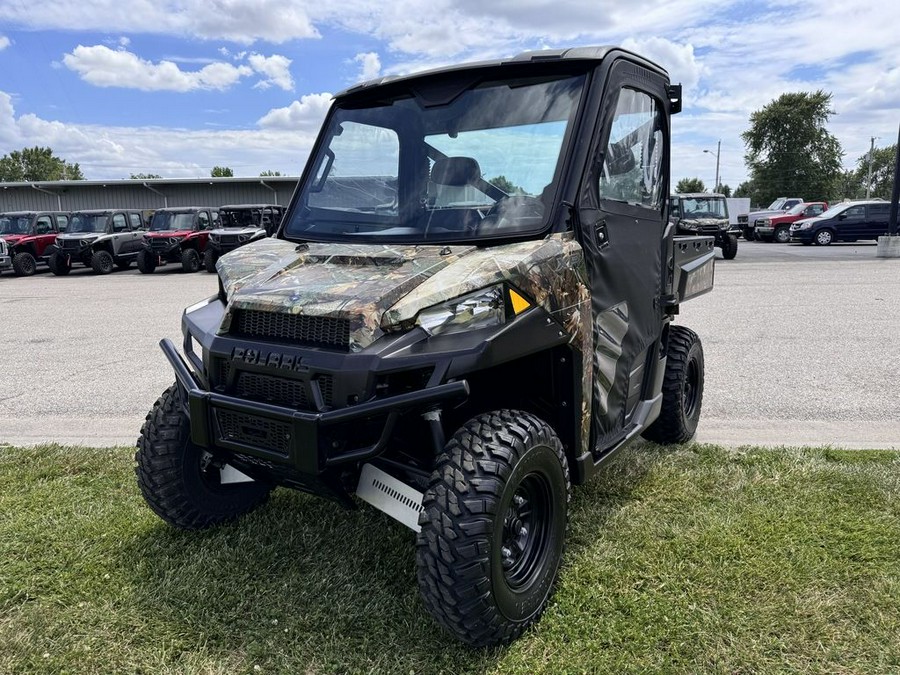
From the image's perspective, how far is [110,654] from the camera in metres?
2.68

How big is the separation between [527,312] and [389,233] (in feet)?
2.80

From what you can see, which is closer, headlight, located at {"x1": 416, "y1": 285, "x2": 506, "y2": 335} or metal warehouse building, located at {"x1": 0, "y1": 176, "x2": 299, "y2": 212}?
headlight, located at {"x1": 416, "y1": 285, "x2": 506, "y2": 335}

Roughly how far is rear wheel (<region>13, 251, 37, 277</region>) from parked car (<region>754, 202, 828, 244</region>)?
2801cm

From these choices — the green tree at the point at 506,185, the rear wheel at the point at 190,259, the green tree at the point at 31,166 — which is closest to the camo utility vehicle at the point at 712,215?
the rear wheel at the point at 190,259

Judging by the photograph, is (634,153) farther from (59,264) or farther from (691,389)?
(59,264)

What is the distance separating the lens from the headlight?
2520 millimetres

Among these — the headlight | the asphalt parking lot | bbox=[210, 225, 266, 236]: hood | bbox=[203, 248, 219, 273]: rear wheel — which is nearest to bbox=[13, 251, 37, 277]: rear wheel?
bbox=[203, 248, 219, 273]: rear wheel

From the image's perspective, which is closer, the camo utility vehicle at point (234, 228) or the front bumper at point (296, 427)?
the front bumper at point (296, 427)

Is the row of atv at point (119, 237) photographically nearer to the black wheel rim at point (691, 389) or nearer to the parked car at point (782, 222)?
the black wheel rim at point (691, 389)

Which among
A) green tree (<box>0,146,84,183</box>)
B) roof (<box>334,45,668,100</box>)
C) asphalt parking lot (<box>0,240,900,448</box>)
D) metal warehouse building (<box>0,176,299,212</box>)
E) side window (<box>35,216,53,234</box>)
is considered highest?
green tree (<box>0,146,84,183</box>)

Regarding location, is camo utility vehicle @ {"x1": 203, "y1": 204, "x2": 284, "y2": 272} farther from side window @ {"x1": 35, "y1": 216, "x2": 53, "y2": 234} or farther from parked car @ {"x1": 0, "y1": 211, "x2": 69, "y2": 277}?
side window @ {"x1": 35, "y1": 216, "x2": 53, "y2": 234}

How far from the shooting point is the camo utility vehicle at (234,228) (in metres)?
18.4

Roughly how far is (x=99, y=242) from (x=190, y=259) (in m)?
3.22

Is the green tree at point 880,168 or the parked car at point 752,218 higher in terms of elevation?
the green tree at point 880,168
